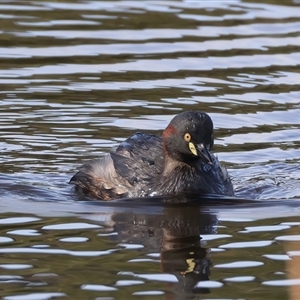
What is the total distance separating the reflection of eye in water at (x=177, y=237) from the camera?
6.86 metres

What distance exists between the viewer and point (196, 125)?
9.20 m

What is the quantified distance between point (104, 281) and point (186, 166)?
3.08 meters

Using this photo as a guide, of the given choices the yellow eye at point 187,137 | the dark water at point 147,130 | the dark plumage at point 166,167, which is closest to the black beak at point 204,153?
the dark plumage at point 166,167

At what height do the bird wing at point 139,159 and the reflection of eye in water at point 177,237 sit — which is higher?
Answer: the bird wing at point 139,159

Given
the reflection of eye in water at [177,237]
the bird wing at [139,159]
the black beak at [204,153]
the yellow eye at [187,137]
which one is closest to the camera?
the reflection of eye in water at [177,237]

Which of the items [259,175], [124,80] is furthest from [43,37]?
[259,175]

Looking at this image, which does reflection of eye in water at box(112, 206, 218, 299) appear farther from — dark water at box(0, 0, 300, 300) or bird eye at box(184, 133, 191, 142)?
bird eye at box(184, 133, 191, 142)

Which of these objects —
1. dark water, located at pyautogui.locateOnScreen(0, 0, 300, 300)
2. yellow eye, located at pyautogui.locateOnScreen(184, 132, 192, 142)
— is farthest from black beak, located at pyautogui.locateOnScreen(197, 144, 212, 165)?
dark water, located at pyautogui.locateOnScreen(0, 0, 300, 300)

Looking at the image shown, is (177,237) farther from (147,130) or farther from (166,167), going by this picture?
(147,130)

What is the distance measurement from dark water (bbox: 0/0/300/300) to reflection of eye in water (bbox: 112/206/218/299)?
0.02 meters

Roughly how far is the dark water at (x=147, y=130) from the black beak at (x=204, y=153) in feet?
1.27

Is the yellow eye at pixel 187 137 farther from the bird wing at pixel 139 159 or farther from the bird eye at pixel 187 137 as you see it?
the bird wing at pixel 139 159

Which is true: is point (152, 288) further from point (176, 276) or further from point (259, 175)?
point (259, 175)

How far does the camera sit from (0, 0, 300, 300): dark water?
22.6ft
